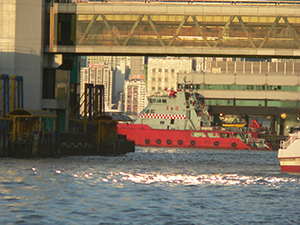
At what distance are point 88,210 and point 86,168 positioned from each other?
58.4ft

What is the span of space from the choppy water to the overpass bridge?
12.2 meters

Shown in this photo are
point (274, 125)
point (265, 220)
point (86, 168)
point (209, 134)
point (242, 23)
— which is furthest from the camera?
point (274, 125)

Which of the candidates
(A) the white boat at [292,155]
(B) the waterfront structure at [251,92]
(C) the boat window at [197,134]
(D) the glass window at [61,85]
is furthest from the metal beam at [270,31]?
(B) the waterfront structure at [251,92]

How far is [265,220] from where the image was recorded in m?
21.4

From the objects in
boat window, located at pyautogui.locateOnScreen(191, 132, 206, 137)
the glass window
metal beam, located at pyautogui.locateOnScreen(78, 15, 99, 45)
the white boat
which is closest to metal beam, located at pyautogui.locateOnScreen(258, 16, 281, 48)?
the white boat

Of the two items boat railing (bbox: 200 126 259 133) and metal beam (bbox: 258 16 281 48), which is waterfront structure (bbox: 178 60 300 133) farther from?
metal beam (bbox: 258 16 281 48)

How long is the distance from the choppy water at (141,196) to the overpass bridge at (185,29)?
1215 centimetres

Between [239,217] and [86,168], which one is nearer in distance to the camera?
[239,217]

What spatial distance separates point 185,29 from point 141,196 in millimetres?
24353

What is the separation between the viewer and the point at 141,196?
26719 millimetres

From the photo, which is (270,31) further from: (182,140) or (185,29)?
(182,140)

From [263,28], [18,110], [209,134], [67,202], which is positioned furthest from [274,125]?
[67,202]

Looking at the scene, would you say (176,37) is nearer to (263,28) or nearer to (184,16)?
(184,16)

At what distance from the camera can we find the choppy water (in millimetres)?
21266
